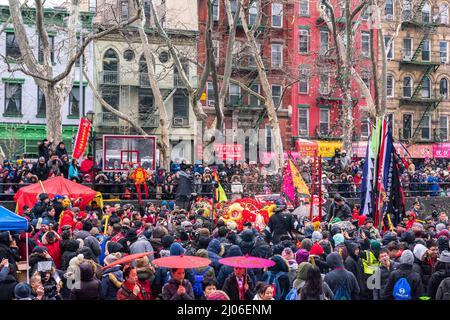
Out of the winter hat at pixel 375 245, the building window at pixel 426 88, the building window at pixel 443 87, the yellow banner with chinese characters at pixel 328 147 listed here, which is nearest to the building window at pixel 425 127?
the building window at pixel 426 88

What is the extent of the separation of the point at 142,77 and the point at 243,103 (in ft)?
23.3

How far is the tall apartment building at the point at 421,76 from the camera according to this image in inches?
1865

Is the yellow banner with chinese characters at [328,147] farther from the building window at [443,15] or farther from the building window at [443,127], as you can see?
the building window at [443,15]

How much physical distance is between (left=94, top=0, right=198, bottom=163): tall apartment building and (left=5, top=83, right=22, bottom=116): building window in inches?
178

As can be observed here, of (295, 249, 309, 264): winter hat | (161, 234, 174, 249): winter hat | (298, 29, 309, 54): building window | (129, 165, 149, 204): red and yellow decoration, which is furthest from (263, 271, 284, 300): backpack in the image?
(298, 29, 309, 54): building window

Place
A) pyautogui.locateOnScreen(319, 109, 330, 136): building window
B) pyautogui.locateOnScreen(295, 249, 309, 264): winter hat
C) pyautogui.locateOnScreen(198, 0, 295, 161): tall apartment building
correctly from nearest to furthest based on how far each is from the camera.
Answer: pyautogui.locateOnScreen(295, 249, 309, 264): winter hat < pyautogui.locateOnScreen(198, 0, 295, 161): tall apartment building < pyautogui.locateOnScreen(319, 109, 330, 136): building window

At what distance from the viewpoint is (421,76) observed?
48.5m

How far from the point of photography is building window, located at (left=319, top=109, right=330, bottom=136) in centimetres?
4656

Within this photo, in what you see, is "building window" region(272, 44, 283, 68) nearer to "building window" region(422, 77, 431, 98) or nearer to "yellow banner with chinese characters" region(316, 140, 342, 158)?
"yellow banner with chinese characters" region(316, 140, 342, 158)

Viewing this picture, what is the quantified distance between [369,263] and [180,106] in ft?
114

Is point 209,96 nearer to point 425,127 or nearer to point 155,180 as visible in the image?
point 425,127

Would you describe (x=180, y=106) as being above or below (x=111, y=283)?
above

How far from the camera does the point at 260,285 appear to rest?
7.42 m

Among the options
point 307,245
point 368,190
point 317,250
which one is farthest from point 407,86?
point 317,250
